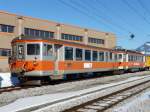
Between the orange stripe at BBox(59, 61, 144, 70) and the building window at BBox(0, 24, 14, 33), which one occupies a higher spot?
the building window at BBox(0, 24, 14, 33)

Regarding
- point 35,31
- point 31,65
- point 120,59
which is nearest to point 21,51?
point 31,65

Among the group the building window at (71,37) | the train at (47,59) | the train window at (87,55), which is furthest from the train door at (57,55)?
the building window at (71,37)

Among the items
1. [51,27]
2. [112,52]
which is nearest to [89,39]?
[51,27]

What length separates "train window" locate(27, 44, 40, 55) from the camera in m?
20.3

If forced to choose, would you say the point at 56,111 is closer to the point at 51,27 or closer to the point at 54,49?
the point at 54,49

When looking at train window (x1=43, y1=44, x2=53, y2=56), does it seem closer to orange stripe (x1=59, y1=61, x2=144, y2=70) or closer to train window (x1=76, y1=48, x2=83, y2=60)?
orange stripe (x1=59, y1=61, x2=144, y2=70)

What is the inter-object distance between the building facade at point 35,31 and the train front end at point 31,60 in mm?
23097

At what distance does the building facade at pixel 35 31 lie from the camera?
4525cm

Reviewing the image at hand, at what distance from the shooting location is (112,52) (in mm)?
35125

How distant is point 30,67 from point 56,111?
29.9ft

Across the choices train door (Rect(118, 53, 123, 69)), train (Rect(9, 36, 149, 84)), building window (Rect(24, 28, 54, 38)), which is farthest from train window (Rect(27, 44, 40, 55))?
building window (Rect(24, 28, 54, 38))

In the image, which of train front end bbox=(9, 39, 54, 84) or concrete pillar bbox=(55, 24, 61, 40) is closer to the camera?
train front end bbox=(9, 39, 54, 84)

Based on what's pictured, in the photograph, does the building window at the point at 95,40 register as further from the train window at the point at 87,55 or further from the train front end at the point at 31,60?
the train front end at the point at 31,60

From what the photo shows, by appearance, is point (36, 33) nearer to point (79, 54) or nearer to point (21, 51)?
point (79, 54)
